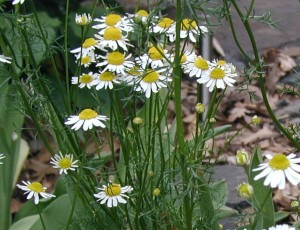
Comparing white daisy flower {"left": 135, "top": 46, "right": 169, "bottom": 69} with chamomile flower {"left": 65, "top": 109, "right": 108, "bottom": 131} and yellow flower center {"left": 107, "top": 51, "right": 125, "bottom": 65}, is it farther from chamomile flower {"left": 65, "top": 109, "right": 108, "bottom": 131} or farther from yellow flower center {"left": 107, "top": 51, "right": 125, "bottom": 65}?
chamomile flower {"left": 65, "top": 109, "right": 108, "bottom": 131}

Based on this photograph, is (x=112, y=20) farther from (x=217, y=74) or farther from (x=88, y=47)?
(x=217, y=74)

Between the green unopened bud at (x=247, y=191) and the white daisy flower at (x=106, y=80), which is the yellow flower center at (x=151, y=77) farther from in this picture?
the green unopened bud at (x=247, y=191)

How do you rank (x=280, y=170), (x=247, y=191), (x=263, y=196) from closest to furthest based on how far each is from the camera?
(x=280, y=170), (x=247, y=191), (x=263, y=196)

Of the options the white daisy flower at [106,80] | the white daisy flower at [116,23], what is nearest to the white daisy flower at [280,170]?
the white daisy flower at [106,80]

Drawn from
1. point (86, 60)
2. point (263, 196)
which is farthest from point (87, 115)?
point (263, 196)

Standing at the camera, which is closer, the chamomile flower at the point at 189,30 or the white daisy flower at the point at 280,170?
the white daisy flower at the point at 280,170

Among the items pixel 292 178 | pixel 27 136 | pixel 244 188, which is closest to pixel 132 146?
pixel 244 188

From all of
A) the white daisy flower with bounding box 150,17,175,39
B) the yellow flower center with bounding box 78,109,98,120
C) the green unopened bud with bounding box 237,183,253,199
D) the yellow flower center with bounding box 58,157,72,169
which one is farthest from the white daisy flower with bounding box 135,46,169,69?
the green unopened bud with bounding box 237,183,253,199

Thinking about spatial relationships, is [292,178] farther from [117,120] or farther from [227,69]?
[117,120]
